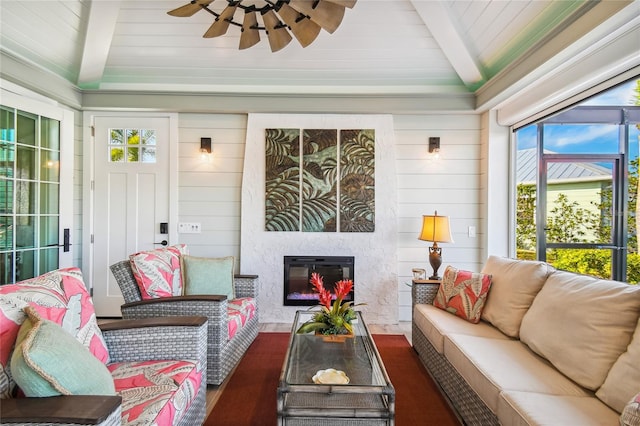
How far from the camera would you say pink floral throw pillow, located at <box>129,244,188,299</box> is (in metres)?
2.45

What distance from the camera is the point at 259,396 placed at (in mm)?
2221

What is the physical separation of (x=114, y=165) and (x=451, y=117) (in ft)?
13.3

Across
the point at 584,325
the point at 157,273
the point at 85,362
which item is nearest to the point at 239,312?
the point at 157,273

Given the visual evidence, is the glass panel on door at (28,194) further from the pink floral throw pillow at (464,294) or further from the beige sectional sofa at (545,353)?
the pink floral throw pillow at (464,294)

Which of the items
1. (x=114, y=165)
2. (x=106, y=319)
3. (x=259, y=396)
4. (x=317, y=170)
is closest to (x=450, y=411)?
(x=259, y=396)

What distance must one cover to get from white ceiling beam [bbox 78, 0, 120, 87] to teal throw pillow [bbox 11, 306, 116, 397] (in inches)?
109

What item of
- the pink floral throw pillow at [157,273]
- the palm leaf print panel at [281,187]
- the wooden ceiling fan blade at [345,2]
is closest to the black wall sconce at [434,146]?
the palm leaf print panel at [281,187]

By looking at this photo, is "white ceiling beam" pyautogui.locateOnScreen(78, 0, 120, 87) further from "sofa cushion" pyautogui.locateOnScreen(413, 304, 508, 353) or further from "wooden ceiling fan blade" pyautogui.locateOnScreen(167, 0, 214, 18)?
"sofa cushion" pyautogui.locateOnScreen(413, 304, 508, 353)

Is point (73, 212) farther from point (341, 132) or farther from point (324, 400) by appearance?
point (324, 400)

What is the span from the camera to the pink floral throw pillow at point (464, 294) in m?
2.51

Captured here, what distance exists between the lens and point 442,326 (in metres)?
2.36

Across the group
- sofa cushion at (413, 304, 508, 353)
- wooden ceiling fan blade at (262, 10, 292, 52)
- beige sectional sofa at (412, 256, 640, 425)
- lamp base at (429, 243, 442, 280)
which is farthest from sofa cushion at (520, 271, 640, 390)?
wooden ceiling fan blade at (262, 10, 292, 52)

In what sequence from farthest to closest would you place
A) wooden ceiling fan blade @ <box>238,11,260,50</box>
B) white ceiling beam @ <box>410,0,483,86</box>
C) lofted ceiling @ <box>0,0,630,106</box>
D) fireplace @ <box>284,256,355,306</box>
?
fireplace @ <box>284,256,355,306</box>, white ceiling beam @ <box>410,0,483,86</box>, lofted ceiling @ <box>0,0,630,106</box>, wooden ceiling fan blade @ <box>238,11,260,50</box>

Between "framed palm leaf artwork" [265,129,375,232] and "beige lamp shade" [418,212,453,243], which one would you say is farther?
"framed palm leaf artwork" [265,129,375,232]
